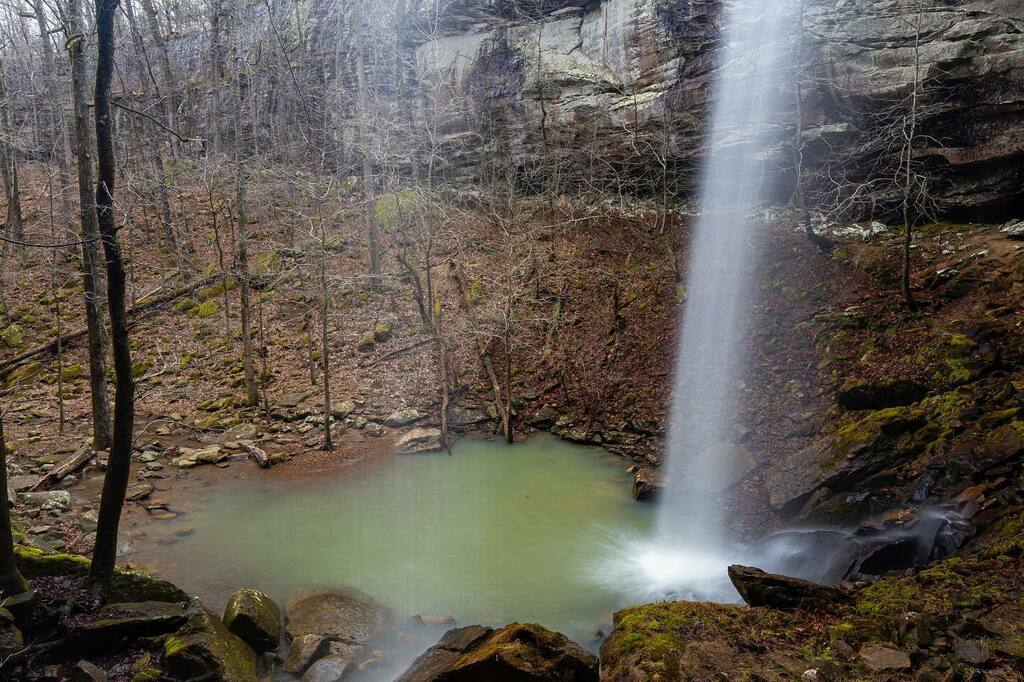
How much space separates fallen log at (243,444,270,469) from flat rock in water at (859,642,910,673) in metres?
11.4

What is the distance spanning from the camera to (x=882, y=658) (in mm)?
5457

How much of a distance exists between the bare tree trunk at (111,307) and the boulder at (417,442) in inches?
295

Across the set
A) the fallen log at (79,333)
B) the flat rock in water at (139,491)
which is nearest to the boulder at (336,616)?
the flat rock in water at (139,491)

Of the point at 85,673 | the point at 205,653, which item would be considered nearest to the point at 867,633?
the point at 205,653

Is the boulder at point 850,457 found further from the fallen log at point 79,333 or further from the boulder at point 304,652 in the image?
the fallen log at point 79,333

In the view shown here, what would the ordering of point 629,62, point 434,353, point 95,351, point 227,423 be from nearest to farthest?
point 95,351, point 227,423, point 434,353, point 629,62

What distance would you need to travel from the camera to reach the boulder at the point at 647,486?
11.8 m

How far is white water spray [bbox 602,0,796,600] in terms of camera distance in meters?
10.0

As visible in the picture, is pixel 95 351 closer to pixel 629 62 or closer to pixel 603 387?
pixel 603 387

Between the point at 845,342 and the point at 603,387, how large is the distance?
18.6ft

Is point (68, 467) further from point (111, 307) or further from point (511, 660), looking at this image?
point (511, 660)

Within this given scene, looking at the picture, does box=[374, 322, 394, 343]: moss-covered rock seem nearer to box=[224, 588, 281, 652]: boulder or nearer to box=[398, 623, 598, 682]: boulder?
box=[224, 588, 281, 652]: boulder

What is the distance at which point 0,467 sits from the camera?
20.1ft

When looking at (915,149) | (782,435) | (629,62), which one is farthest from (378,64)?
(782,435)
